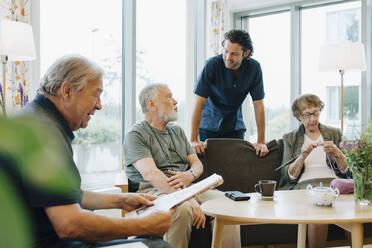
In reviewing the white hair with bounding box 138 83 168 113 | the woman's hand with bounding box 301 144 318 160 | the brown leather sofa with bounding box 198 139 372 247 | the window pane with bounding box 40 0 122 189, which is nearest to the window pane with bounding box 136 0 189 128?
the window pane with bounding box 40 0 122 189

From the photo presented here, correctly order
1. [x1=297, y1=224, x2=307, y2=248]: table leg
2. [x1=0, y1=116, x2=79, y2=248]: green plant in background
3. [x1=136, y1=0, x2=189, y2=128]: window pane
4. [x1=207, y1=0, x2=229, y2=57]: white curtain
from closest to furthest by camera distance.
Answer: [x1=0, y1=116, x2=79, y2=248]: green plant in background → [x1=297, y1=224, x2=307, y2=248]: table leg → [x1=136, y1=0, x2=189, y2=128]: window pane → [x1=207, y1=0, x2=229, y2=57]: white curtain

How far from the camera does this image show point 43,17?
9.82ft

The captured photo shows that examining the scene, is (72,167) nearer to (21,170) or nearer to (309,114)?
(21,170)

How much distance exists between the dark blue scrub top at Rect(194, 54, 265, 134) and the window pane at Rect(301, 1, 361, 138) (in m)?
1.67

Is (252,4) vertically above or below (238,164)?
above

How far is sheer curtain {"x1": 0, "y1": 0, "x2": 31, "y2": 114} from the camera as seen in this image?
2.53 meters

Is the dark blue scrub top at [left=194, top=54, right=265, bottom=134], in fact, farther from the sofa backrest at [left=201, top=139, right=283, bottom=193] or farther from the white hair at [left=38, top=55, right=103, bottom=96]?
the white hair at [left=38, top=55, right=103, bottom=96]

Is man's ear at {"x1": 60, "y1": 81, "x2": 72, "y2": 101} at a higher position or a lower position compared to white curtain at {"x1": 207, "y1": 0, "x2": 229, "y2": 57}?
lower

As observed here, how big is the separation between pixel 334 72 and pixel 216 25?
1.50 meters

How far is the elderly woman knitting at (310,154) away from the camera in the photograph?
245cm

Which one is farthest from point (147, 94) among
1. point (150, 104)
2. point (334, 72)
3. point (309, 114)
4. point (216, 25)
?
point (334, 72)

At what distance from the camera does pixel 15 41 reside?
A: 7.30 ft

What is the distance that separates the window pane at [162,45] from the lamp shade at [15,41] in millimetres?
1605

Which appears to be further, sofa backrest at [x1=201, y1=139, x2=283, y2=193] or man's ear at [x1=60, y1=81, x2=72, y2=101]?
sofa backrest at [x1=201, y1=139, x2=283, y2=193]
